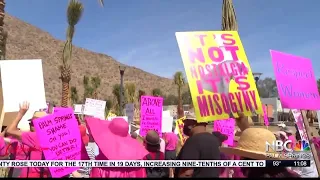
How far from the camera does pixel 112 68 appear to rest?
116875mm

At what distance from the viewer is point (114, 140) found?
4070mm

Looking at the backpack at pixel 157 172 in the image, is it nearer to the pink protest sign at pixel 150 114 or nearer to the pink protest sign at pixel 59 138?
the pink protest sign at pixel 59 138

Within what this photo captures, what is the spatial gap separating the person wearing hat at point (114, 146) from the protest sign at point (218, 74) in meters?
0.79

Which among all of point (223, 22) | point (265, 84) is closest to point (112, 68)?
point (265, 84)

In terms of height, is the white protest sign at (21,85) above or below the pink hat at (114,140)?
above

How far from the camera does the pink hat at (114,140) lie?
A: 3979 millimetres

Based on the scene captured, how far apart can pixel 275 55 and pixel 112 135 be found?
6.41 ft

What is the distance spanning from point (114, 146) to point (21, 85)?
178cm

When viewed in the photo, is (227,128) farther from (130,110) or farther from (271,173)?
(130,110)

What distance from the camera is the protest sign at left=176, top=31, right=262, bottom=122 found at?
4230 mm

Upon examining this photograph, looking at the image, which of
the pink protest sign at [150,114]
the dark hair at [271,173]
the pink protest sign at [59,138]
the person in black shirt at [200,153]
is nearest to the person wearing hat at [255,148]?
the dark hair at [271,173]

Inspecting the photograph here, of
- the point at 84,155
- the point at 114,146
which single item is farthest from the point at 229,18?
the point at 114,146

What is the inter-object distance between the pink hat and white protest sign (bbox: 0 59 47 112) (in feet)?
3.94

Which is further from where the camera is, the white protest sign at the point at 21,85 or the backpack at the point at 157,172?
the backpack at the point at 157,172
